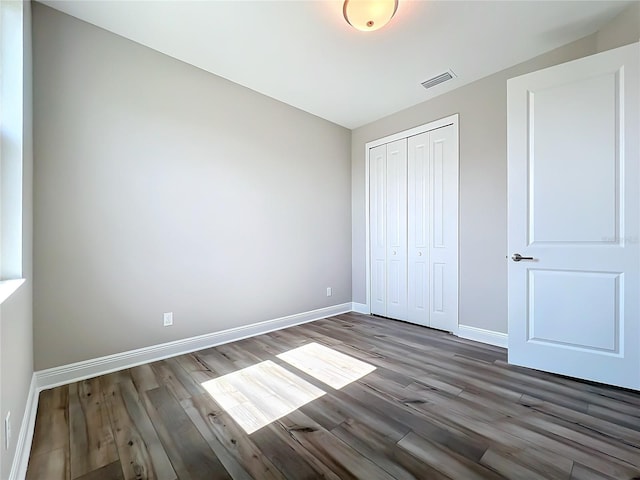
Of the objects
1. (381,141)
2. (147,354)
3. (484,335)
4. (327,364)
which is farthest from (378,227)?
(147,354)

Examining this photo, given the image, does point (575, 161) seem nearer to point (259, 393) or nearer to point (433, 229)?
point (433, 229)

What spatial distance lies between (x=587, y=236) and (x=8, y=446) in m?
3.49

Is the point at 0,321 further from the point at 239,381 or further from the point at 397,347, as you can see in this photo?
the point at 397,347

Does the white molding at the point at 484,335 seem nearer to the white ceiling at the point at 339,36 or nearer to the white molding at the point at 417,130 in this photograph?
the white molding at the point at 417,130

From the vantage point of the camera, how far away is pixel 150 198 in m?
2.51

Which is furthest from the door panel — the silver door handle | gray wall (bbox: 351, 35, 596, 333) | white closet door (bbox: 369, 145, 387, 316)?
white closet door (bbox: 369, 145, 387, 316)

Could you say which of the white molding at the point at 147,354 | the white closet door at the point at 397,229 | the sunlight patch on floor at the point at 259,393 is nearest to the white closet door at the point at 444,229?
the white closet door at the point at 397,229

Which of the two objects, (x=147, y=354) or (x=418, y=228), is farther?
(x=418, y=228)

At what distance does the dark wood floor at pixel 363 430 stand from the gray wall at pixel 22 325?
300 mm

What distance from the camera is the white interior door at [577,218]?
197cm

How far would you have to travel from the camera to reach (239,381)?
2.15m

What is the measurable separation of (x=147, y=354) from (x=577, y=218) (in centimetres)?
366

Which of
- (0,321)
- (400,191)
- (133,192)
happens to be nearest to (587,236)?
(400,191)

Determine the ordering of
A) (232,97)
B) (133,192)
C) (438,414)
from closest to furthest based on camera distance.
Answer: (438,414), (133,192), (232,97)
